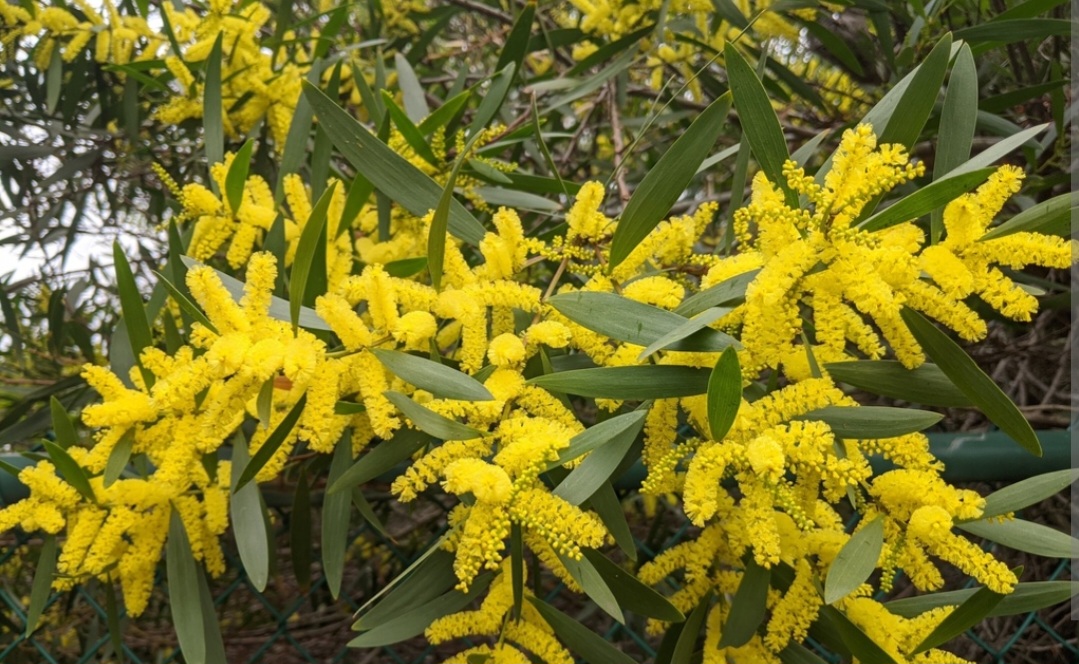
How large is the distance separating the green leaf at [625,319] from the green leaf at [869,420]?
0.17m

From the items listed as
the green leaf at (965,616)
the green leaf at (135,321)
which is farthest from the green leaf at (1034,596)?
the green leaf at (135,321)

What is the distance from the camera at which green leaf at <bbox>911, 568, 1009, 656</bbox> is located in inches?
36.1

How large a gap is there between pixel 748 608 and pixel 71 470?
88 centimetres

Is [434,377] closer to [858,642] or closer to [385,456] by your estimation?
[385,456]

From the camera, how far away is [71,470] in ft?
3.43

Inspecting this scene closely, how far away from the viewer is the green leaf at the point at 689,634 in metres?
1.09

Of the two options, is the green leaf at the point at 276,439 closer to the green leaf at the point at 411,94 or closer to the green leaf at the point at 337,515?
the green leaf at the point at 337,515

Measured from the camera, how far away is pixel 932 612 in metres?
1.03

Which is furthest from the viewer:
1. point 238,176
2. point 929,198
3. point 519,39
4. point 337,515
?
point 519,39

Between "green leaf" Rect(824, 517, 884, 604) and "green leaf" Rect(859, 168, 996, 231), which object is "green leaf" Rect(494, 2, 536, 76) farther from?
"green leaf" Rect(824, 517, 884, 604)

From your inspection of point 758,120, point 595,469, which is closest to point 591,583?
point 595,469

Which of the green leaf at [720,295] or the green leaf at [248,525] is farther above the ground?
the green leaf at [720,295]

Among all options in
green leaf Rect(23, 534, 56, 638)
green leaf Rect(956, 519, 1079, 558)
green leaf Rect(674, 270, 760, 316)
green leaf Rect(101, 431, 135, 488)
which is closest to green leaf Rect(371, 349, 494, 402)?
green leaf Rect(674, 270, 760, 316)

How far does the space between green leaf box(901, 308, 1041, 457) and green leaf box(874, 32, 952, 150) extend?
197 mm
